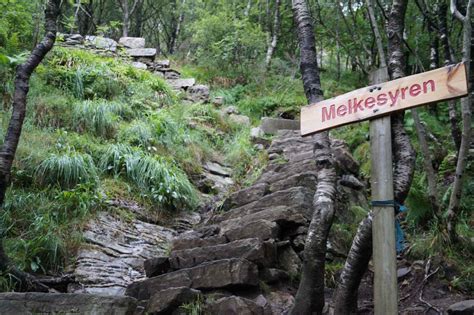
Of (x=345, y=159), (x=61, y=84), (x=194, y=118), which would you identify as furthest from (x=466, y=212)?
(x=61, y=84)

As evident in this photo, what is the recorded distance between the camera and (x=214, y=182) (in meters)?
8.21

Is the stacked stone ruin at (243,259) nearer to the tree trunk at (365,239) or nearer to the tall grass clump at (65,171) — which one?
the tree trunk at (365,239)

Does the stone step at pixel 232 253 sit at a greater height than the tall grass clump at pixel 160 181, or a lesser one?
lesser

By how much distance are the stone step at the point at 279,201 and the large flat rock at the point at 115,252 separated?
3.16 feet

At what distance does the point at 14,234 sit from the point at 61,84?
15.7 ft

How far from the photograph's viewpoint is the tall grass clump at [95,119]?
7.88 m

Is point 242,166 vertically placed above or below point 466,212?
above

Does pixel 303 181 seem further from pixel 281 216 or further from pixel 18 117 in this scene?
pixel 18 117

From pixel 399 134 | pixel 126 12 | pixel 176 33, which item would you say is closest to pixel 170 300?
pixel 399 134

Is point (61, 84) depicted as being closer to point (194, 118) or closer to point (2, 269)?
point (194, 118)

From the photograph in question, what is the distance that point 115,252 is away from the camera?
547 centimetres

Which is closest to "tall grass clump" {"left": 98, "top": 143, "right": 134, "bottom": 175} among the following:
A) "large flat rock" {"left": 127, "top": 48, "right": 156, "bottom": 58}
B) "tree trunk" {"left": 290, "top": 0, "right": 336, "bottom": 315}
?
"tree trunk" {"left": 290, "top": 0, "right": 336, "bottom": 315}

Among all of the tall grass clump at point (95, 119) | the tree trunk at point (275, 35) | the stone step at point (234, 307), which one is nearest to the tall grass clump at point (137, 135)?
the tall grass clump at point (95, 119)

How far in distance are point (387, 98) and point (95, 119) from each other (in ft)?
20.1
